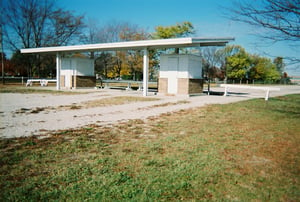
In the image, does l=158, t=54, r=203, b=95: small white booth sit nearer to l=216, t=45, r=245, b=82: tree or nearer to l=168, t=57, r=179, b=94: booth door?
l=168, t=57, r=179, b=94: booth door

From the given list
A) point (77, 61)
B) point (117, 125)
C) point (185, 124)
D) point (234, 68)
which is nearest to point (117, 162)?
point (117, 125)

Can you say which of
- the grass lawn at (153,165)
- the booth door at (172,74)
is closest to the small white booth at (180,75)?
the booth door at (172,74)

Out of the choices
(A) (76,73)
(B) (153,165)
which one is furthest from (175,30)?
(B) (153,165)

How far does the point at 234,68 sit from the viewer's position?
2360 inches

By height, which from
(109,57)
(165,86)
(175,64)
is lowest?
(165,86)

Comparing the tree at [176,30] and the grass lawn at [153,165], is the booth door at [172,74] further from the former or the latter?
the tree at [176,30]

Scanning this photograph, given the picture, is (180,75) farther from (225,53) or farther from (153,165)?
(225,53)

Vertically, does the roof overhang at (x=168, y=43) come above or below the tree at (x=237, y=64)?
below

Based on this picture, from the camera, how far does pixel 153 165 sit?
359 centimetres

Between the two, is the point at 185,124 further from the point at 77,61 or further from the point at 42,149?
the point at 77,61

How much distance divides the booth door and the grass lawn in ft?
35.5

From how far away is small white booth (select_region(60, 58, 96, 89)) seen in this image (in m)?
22.3

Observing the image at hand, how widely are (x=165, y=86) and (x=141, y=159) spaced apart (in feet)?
44.5

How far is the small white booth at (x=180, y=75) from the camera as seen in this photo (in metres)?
16.1
